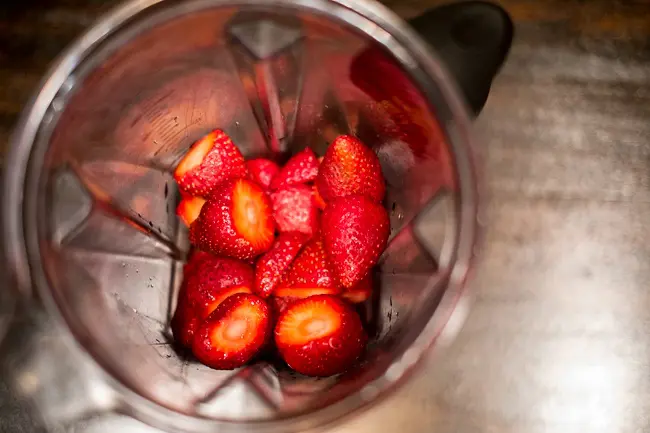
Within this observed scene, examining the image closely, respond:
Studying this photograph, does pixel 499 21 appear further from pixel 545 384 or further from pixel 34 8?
pixel 34 8

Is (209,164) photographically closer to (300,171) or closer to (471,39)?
(300,171)

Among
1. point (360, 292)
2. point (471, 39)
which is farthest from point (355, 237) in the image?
point (471, 39)

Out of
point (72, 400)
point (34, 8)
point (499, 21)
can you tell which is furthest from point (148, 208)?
point (499, 21)

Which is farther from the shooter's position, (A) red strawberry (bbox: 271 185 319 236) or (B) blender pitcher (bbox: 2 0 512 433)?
(A) red strawberry (bbox: 271 185 319 236)

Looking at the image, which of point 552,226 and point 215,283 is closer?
point 215,283

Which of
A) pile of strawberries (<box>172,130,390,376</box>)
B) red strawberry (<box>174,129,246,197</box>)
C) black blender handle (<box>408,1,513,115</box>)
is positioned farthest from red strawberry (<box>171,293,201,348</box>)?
black blender handle (<box>408,1,513,115</box>)

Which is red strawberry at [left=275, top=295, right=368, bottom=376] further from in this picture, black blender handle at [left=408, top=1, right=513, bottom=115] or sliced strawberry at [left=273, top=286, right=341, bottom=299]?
black blender handle at [left=408, top=1, right=513, bottom=115]

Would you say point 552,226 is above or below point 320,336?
below
